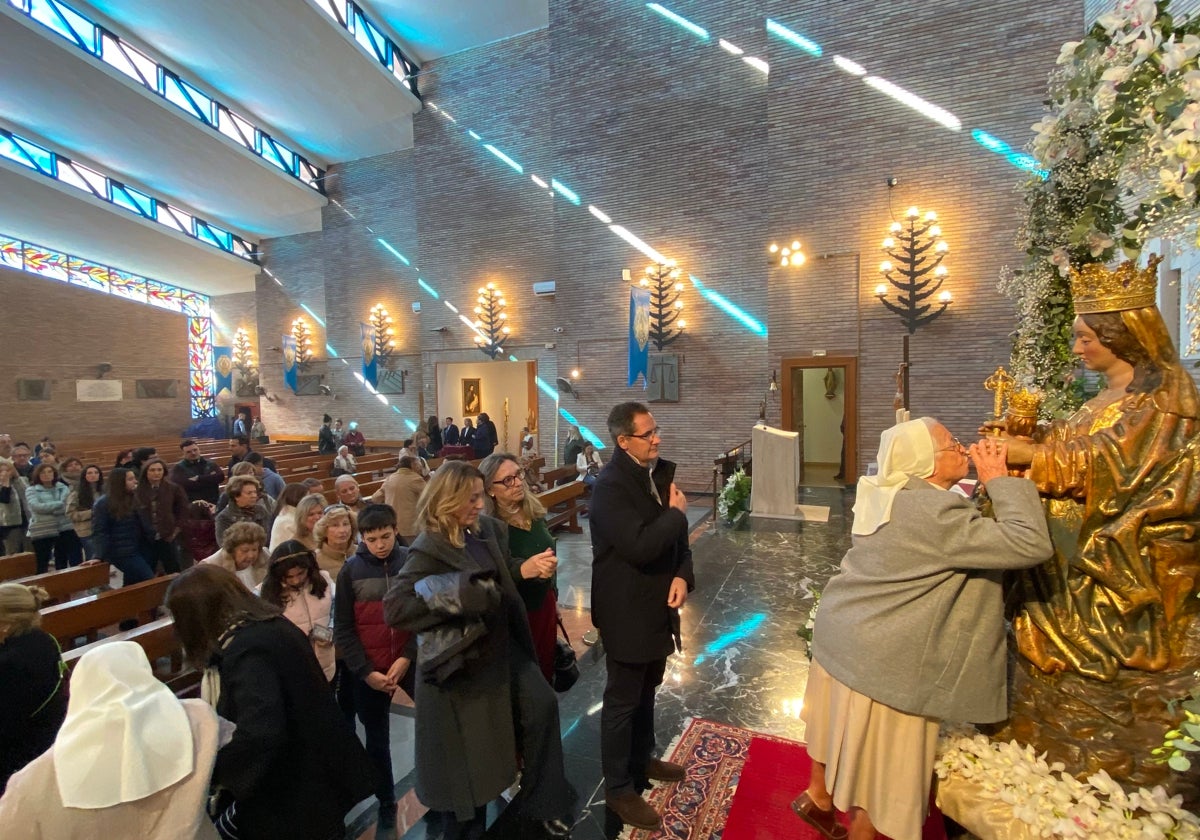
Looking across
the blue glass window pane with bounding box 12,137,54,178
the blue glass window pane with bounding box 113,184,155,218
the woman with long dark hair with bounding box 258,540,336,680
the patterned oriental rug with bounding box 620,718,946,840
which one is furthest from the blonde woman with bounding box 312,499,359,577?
the blue glass window pane with bounding box 113,184,155,218

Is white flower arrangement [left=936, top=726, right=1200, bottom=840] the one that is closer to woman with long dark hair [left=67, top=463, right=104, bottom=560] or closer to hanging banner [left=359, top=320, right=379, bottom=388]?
woman with long dark hair [left=67, top=463, right=104, bottom=560]

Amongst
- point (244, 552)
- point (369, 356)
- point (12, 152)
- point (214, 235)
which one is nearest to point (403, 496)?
point (244, 552)

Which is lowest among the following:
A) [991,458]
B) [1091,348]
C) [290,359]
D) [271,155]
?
[991,458]

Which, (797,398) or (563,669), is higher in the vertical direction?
(797,398)

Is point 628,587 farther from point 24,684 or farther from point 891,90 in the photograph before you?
point 891,90

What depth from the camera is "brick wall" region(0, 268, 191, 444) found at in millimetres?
14141

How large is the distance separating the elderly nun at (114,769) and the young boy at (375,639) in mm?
1111

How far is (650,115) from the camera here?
452 inches

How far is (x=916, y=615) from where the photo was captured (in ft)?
5.32

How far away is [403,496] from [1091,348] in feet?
15.6

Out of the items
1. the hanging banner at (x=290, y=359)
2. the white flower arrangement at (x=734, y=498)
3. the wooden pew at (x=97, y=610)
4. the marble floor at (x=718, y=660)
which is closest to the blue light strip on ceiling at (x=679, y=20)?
the white flower arrangement at (x=734, y=498)

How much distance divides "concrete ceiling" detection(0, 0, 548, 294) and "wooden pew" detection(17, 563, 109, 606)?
10.6 m

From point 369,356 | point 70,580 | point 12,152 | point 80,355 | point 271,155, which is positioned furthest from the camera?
point 80,355

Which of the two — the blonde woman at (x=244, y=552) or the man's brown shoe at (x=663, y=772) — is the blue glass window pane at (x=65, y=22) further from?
the man's brown shoe at (x=663, y=772)
